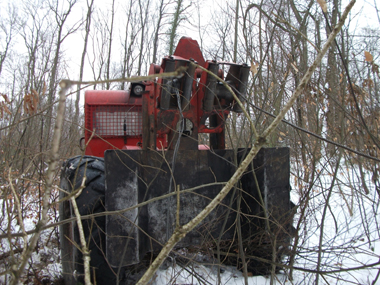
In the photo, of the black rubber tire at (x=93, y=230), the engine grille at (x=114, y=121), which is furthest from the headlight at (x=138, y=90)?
the black rubber tire at (x=93, y=230)

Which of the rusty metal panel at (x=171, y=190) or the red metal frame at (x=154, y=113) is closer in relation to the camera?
the rusty metal panel at (x=171, y=190)

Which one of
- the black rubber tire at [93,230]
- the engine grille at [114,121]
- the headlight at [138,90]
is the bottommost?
the black rubber tire at [93,230]

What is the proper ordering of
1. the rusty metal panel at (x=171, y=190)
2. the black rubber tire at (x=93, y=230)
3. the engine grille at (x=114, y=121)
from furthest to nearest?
the engine grille at (x=114, y=121), the black rubber tire at (x=93, y=230), the rusty metal panel at (x=171, y=190)

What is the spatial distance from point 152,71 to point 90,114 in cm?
128

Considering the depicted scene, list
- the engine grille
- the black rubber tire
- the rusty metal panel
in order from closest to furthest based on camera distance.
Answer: the rusty metal panel < the black rubber tire < the engine grille

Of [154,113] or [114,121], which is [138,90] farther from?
[154,113]

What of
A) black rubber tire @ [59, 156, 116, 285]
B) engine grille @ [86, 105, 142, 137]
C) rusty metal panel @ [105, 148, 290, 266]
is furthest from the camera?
engine grille @ [86, 105, 142, 137]

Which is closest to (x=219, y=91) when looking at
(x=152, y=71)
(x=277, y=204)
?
(x=152, y=71)

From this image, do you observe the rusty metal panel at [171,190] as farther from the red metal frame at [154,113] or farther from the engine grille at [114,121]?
the engine grille at [114,121]

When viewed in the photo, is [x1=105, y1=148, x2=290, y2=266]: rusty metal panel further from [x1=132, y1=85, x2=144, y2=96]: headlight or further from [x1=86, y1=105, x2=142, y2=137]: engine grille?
[x1=132, y1=85, x2=144, y2=96]: headlight

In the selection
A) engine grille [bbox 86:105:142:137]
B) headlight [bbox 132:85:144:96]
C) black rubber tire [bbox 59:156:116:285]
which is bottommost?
black rubber tire [bbox 59:156:116:285]

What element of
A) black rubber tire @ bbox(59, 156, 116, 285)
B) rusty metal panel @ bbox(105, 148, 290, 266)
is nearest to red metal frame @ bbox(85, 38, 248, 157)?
rusty metal panel @ bbox(105, 148, 290, 266)

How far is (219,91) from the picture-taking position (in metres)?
2.82

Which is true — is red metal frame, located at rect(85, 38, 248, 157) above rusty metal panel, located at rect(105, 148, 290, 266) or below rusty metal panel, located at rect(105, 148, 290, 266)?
above
